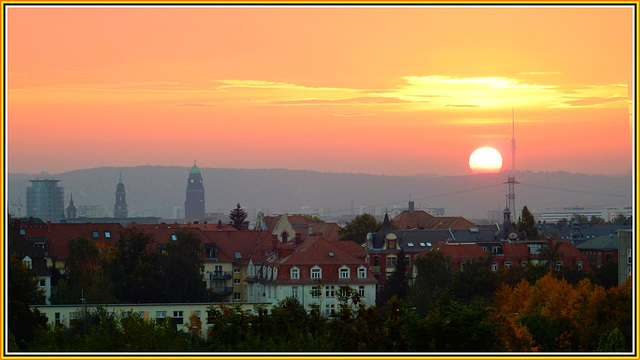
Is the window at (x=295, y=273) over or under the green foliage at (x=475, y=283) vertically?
over

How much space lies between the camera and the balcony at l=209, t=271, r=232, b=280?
9238cm

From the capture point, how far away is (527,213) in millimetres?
122500

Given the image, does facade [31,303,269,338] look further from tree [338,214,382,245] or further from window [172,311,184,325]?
tree [338,214,382,245]

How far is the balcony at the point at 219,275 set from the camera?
92375mm

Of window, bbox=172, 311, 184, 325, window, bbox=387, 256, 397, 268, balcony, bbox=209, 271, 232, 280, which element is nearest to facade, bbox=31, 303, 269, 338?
window, bbox=172, 311, 184, 325

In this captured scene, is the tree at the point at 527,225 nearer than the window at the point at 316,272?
No

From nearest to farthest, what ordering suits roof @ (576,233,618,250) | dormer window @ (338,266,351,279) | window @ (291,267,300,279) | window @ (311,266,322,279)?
window @ (291,267,300,279) → window @ (311,266,322,279) → dormer window @ (338,266,351,279) → roof @ (576,233,618,250)

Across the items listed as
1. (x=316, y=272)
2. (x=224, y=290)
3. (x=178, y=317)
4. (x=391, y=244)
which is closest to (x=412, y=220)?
(x=391, y=244)

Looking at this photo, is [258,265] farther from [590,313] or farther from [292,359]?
[292,359]

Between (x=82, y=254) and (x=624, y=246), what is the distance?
3526 cm

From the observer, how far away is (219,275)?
92688mm

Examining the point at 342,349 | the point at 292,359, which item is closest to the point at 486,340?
the point at 342,349

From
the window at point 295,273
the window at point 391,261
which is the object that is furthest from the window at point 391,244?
the window at point 295,273

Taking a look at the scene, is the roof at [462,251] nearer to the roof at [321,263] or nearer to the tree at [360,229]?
the roof at [321,263]
